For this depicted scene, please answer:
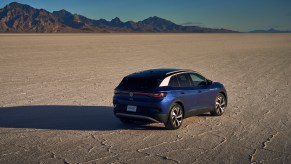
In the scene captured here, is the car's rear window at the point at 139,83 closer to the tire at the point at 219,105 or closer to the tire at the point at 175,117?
the tire at the point at 175,117

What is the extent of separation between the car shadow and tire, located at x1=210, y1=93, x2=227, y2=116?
1.97 metres

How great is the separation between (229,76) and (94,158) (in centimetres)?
1440

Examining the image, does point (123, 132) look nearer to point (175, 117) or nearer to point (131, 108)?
point (131, 108)

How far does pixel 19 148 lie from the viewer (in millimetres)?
7730

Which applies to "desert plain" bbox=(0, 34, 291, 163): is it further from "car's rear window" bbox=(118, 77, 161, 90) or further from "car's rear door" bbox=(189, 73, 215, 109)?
"car's rear window" bbox=(118, 77, 161, 90)

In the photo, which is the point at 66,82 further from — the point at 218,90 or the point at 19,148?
the point at 19,148

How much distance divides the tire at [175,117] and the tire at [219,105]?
1.64m

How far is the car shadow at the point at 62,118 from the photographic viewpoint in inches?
376

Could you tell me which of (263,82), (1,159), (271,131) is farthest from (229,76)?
(1,159)

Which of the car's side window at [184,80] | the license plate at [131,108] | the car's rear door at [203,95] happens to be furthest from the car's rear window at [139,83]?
the car's rear door at [203,95]

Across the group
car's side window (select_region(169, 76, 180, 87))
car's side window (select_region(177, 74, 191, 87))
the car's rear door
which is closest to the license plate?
car's side window (select_region(169, 76, 180, 87))

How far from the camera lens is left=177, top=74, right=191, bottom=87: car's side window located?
31.2 ft

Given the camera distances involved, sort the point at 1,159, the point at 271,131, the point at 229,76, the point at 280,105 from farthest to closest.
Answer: the point at 229,76
the point at 280,105
the point at 271,131
the point at 1,159

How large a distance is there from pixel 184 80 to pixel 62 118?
3.22 m
